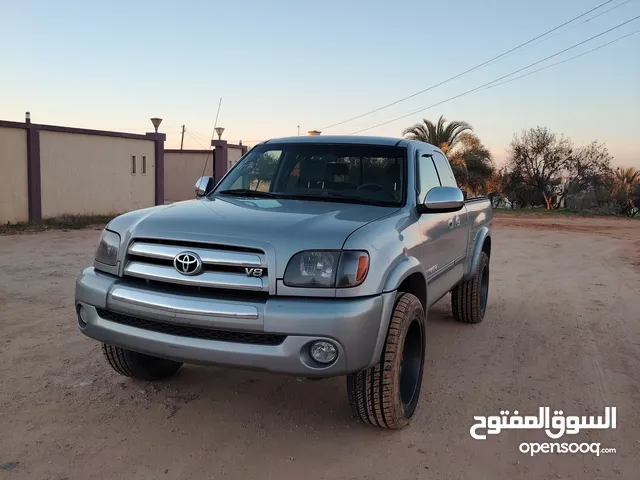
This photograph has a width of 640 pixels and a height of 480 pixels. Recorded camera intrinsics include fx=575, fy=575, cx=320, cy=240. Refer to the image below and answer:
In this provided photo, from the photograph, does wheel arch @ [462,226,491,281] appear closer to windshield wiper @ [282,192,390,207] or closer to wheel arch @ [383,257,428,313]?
wheel arch @ [383,257,428,313]

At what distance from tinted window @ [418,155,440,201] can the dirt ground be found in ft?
4.97

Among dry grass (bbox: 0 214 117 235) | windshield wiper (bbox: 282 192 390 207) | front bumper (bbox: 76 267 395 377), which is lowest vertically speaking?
dry grass (bbox: 0 214 117 235)

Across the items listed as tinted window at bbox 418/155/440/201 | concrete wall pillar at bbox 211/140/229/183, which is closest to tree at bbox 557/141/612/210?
concrete wall pillar at bbox 211/140/229/183

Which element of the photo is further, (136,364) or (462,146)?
(462,146)

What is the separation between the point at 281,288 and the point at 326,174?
1.67 metres

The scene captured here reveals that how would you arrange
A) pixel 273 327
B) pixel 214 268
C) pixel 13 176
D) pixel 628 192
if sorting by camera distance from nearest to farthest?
1. pixel 273 327
2. pixel 214 268
3. pixel 13 176
4. pixel 628 192

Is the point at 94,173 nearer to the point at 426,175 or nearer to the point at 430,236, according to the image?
the point at 426,175

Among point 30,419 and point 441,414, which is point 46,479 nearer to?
point 30,419

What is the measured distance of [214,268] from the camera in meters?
3.11

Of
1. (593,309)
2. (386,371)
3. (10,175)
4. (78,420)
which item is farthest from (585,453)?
(10,175)

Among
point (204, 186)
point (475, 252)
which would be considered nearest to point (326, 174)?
point (204, 186)

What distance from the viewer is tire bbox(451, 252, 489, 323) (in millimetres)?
6098

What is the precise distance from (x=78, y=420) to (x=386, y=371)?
77.2 inches

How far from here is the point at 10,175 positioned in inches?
660
